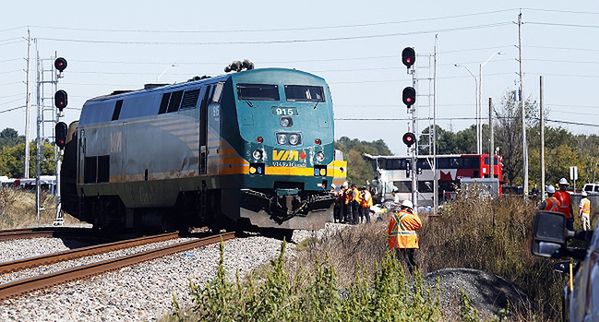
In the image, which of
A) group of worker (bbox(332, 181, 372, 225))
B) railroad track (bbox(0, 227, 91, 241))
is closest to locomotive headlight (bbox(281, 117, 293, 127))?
railroad track (bbox(0, 227, 91, 241))

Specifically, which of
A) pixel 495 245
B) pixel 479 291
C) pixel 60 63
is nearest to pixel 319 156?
pixel 495 245

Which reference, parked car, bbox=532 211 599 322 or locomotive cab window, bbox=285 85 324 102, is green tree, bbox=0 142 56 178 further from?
parked car, bbox=532 211 599 322

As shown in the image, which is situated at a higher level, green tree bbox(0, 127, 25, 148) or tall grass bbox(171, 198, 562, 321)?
green tree bbox(0, 127, 25, 148)

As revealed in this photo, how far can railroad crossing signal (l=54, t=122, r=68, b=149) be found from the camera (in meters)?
30.7

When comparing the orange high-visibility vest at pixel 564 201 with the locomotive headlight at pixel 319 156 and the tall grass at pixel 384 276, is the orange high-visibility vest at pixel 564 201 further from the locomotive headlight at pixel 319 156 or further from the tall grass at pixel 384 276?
the locomotive headlight at pixel 319 156

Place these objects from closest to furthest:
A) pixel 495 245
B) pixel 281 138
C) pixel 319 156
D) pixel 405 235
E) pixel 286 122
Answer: pixel 405 235 → pixel 495 245 → pixel 281 138 → pixel 286 122 → pixel 319 156

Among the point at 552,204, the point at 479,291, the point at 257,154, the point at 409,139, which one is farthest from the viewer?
the point at 409,139

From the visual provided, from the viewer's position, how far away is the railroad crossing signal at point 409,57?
2503cm

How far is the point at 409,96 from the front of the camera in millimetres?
25016

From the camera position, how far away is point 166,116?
25516 millimetres

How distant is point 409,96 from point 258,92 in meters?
3.58

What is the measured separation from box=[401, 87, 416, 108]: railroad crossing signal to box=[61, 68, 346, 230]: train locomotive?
172 cm

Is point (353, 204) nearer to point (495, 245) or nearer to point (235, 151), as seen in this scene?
point (235, 151)

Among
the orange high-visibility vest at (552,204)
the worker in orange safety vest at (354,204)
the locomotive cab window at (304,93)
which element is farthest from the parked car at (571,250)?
the worker in orange safety vest at (354,204)
